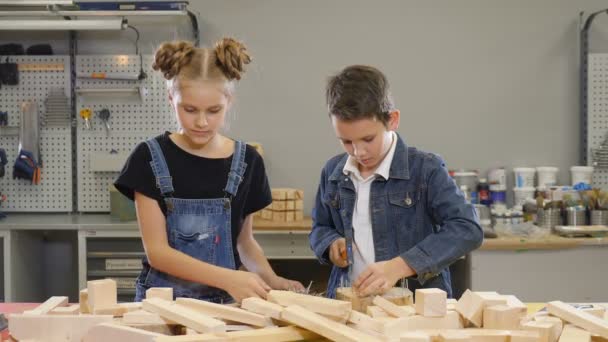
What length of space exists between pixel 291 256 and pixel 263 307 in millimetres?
2395

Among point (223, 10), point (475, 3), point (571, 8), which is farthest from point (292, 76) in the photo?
point (571, 8)

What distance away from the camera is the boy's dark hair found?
1.76 m

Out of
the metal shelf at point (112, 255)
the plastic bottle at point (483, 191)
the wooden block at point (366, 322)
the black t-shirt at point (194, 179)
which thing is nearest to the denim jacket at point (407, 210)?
the black t-shirt at point (194, 179)

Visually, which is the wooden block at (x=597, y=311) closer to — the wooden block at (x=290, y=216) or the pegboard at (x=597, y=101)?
the wooden block at (x=290, y=216)

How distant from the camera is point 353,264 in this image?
193 cm

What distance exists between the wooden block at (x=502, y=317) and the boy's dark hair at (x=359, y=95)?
2.21 feet

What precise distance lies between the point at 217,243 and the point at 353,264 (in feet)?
1.29

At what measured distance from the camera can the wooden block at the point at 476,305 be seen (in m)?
1.27

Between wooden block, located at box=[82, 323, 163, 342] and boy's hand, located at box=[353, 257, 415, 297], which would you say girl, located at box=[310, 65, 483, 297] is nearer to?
boy's hand, located at box=[353, 257, 415, 297]

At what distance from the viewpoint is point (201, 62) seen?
177 centimetres

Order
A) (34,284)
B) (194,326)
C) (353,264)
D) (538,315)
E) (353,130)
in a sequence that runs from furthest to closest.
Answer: (34,284) < (353,264) < (353,130) < (538,315) < (194,326)

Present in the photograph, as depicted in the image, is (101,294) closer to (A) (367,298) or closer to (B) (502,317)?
(A) (367,298)

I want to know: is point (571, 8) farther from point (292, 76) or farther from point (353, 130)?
point (353, 130)

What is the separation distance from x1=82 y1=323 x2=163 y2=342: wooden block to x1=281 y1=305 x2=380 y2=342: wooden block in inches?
9.2
